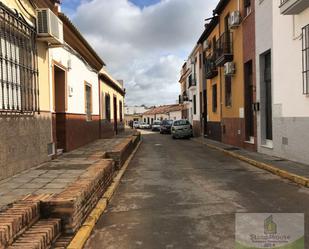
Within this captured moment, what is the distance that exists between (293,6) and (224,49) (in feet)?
34.7

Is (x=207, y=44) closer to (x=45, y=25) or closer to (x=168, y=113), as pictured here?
(x=45, y=25)

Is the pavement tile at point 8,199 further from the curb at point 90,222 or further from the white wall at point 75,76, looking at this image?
the white wall at point 75,76

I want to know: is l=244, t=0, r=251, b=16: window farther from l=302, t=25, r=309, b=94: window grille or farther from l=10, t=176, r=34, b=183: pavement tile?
l=10, t=176, r=34, b=183: pavement tile

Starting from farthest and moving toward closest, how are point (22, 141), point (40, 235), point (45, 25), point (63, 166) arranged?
point (45, 25), point (63, 166), point (22, 141), point (40, 235)

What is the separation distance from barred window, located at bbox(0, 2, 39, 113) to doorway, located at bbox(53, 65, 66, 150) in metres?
3.14

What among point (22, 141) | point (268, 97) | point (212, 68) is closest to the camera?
point (22, 141)

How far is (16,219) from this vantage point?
446cm


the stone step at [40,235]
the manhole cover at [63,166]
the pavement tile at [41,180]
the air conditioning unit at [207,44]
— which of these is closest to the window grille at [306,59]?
the manhole cover at [63,166]

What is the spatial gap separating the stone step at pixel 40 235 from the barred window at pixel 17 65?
3271 mm

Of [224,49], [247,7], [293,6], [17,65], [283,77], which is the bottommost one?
[17,65]

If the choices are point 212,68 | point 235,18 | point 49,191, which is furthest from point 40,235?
point 212,68

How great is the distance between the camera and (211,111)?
27953mm

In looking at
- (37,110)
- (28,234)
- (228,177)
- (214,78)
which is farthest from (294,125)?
(214,78)

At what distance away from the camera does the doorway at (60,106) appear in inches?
506
